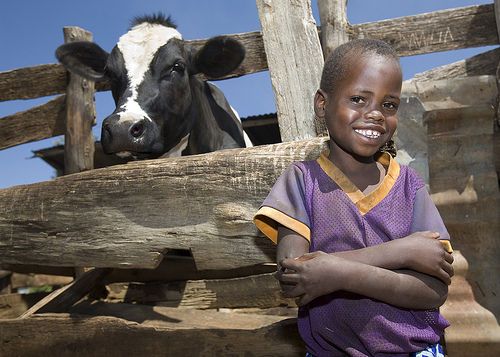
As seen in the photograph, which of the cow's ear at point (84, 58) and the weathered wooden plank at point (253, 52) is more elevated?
the cow's ear at point (84, 58)

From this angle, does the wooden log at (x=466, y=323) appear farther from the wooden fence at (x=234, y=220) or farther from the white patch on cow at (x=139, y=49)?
the white patch on cow at (x=139, y=49)

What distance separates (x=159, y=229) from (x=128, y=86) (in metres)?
1.54

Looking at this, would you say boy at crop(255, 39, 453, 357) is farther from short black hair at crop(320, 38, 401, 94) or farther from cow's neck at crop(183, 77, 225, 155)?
cow's neck at crop(183, 77, 225, 155)

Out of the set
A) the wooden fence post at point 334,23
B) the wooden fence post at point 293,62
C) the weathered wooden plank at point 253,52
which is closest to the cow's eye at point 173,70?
the weathered wooden plank at point 253,52

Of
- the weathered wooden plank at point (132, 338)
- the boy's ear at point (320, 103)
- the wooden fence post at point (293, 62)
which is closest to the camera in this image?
the boy's ear at point (320, 103)

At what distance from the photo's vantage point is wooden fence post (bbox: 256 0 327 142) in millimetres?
2457

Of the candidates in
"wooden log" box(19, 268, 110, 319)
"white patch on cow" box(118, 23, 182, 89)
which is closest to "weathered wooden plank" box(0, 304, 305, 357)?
"wooden log" box(19, 268, 110, 319)

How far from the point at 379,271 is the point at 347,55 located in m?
0.72

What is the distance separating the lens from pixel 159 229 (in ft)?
6.39

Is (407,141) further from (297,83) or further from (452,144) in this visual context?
(297,83)

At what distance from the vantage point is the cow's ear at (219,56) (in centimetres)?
353

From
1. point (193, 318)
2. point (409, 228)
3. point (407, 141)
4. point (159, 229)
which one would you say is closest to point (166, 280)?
point (193, 318)

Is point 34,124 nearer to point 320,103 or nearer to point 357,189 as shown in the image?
point 320,103

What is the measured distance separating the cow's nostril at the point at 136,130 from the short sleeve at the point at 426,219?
1831 millimetres
